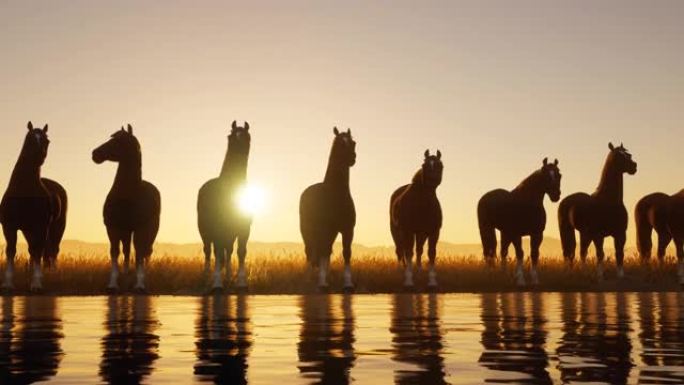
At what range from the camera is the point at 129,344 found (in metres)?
11.2

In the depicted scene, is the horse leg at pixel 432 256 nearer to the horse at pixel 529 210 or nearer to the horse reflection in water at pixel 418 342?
the horse at pixel 529 210

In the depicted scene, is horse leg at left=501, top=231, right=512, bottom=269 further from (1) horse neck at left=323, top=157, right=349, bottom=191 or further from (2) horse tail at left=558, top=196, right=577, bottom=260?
(1) horse neck at left=323, top=157, right=349, bottom=191

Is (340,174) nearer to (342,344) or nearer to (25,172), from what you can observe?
(25,172)

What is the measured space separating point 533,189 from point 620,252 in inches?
114

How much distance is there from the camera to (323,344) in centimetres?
1111

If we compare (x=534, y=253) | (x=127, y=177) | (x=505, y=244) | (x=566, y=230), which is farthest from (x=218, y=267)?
(x=566, y=230)

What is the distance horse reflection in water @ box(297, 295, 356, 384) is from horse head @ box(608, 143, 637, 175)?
13.9m

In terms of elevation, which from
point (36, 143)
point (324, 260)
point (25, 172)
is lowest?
point (324, 260)

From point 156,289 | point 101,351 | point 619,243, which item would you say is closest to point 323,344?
point 101,351

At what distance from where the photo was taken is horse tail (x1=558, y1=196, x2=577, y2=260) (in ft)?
109

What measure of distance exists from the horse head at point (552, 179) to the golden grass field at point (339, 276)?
75.9 inches

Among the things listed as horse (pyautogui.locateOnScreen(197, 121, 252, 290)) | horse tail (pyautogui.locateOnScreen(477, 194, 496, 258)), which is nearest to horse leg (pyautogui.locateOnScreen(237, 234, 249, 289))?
horse (pyautogui.locateOnScreen(197, 121, 252, 290))

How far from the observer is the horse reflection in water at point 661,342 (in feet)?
27.8

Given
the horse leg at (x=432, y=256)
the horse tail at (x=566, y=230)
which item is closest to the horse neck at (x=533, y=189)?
the horse leg at (x=432, y=256)
